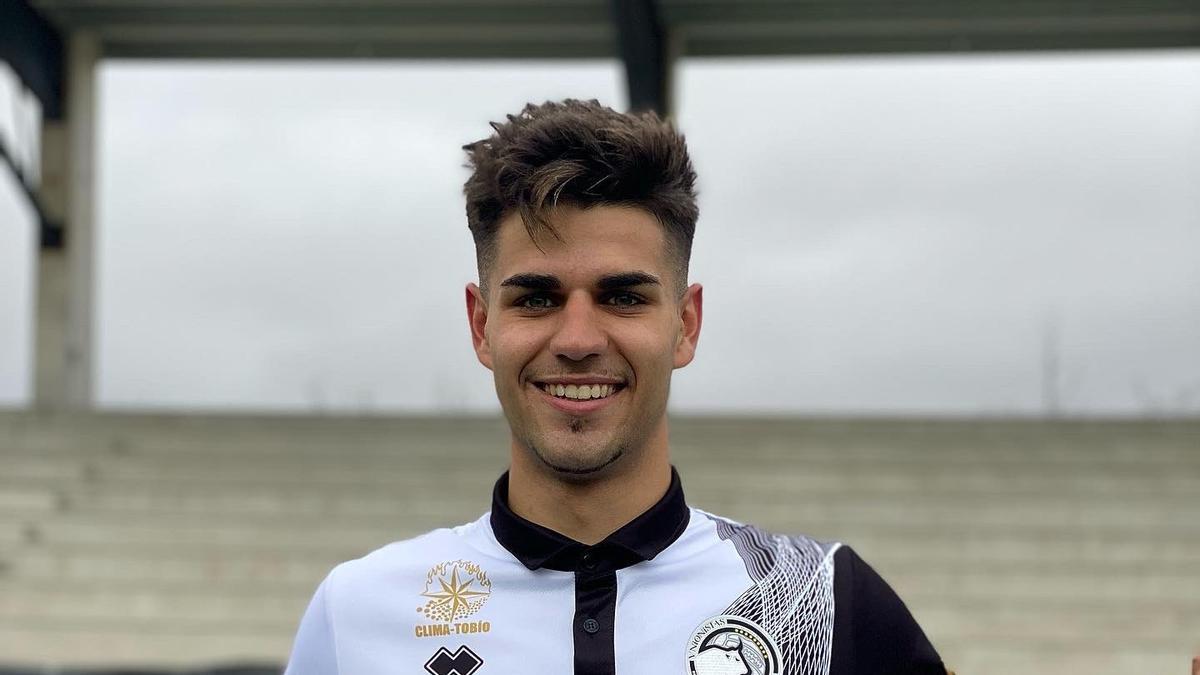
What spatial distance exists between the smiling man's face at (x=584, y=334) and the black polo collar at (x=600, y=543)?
0.33 ft

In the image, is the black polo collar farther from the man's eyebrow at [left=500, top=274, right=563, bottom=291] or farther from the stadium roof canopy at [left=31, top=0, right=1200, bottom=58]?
the stadium roof canopy at [left=31, top=0, right=1200, bottom=58]

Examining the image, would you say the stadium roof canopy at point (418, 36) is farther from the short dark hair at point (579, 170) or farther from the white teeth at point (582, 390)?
the white teeth at point (582, 390)

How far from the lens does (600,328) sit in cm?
167

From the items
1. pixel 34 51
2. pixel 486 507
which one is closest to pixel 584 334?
pixel 486 507

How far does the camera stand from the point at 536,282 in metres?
1.68

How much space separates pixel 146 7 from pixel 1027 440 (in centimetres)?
764

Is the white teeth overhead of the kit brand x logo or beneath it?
overhead

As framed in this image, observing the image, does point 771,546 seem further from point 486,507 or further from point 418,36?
point 418,36

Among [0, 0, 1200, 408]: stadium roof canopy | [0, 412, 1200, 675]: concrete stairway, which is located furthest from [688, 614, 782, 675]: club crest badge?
[0, 0, 1200, 408]: stadium roof canopy

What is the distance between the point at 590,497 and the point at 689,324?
10.5 inches

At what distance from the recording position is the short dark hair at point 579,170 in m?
1.69

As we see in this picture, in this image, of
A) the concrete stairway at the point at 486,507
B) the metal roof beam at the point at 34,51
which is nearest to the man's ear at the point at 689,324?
the concrete stairway at the point at 486,507

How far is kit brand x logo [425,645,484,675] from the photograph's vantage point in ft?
5.78

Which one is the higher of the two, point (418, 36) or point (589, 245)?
point (418, 36)
